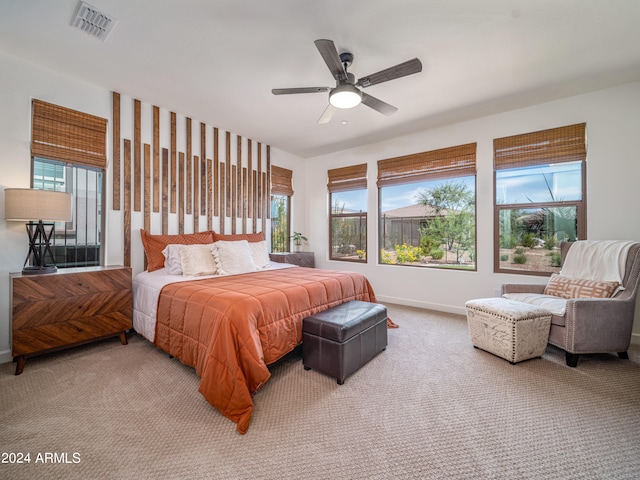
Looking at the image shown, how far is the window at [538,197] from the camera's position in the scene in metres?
3.29

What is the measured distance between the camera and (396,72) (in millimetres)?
2195

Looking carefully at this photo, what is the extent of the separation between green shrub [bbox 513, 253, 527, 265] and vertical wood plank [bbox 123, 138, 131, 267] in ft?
16.2

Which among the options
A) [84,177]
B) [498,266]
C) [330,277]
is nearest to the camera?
[330,277]

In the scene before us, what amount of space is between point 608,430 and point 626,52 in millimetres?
3098

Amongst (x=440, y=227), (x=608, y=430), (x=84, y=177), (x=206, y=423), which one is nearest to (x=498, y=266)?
(x=440, y=227)

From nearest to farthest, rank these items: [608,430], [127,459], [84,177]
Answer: [127,459] → [608,430] → [84,177]

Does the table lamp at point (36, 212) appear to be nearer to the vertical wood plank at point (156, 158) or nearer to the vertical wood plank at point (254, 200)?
Result: the vertical wood plank at point (156, 158)

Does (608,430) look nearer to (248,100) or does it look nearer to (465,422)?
(465,422)

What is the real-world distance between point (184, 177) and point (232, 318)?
2748 mm

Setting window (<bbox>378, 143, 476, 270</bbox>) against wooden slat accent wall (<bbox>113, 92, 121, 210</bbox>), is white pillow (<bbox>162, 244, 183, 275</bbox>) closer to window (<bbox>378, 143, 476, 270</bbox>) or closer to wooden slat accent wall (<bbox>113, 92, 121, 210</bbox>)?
wooden slat accent wall (<bbox>113, 92, 121, 210</bbox>)

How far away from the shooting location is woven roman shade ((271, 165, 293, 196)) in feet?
Result: 17.2

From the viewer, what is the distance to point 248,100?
10.9 ft

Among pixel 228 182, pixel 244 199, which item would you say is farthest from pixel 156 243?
pixel 244 199

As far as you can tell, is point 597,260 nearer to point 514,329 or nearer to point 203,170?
point 514,329
